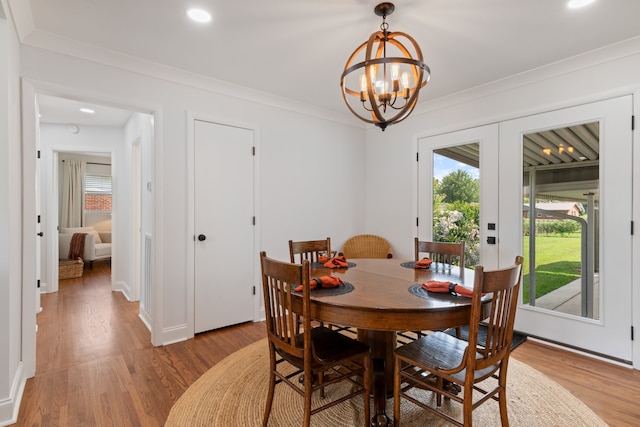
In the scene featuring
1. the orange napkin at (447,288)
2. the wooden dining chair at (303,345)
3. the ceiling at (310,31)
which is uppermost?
the ceiling at (310,31)

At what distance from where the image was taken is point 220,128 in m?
3.20

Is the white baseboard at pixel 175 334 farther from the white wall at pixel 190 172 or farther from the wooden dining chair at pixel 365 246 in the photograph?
the wooden dining chair at pixel 365 246

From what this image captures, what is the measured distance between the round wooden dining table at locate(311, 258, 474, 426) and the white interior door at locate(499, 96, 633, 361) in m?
1.24

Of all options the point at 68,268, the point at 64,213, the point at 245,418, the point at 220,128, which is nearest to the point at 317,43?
the point at 220,128

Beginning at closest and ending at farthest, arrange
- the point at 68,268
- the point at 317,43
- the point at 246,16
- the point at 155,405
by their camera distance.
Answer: the point at 155,405 → the point at 246,16 → the point at 317,43 → the point at 68,268

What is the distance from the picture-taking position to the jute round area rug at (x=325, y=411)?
181 centimetres

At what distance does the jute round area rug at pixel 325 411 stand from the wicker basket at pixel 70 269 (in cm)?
472

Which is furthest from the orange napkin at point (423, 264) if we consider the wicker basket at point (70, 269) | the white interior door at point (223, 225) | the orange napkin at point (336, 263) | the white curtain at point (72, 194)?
the white curtain at point (72, 194)

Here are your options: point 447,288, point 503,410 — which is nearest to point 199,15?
point 447,288

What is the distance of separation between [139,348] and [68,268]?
3890 mm

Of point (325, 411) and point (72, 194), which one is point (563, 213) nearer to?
point (325, 411)

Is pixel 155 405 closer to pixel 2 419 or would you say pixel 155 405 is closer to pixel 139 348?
pixel 2 419

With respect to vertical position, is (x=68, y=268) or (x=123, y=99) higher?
(x=123, y=99)

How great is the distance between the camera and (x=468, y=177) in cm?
344
